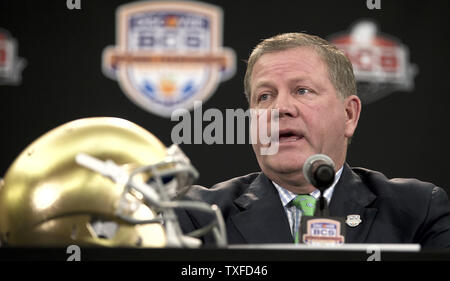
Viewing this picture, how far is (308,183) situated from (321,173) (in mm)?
482

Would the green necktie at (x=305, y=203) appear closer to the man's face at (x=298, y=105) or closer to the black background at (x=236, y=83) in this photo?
the man's face at (x=298, y=105)

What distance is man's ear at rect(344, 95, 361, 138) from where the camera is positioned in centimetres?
164

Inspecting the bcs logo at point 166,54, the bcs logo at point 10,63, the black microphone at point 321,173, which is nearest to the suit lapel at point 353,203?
the black microphone at point 321,173

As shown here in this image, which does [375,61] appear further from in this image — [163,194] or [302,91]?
[163,194]

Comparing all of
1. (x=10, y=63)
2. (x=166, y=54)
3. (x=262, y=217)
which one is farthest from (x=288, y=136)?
(x=10, y=63)

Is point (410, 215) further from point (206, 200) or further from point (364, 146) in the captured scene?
point (364, 146)

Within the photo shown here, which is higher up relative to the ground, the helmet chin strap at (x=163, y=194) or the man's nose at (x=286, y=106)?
the man's nose at (x=286, y=106)

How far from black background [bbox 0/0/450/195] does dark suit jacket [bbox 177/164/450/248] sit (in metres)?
0.99

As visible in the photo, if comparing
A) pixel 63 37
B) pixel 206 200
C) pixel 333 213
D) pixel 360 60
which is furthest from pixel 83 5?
pixel 333 213

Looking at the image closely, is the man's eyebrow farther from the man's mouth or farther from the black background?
the black background

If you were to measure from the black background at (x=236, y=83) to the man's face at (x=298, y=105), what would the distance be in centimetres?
93

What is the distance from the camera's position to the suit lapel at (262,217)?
143 cm

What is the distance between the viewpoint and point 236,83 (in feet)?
8.32

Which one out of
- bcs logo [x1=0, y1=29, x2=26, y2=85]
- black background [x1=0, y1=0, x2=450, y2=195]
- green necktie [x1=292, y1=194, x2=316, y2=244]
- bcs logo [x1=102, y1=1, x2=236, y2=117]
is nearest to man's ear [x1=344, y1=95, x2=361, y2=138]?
green necktie [x1=292, y1=194, x2=316, y2=244]
